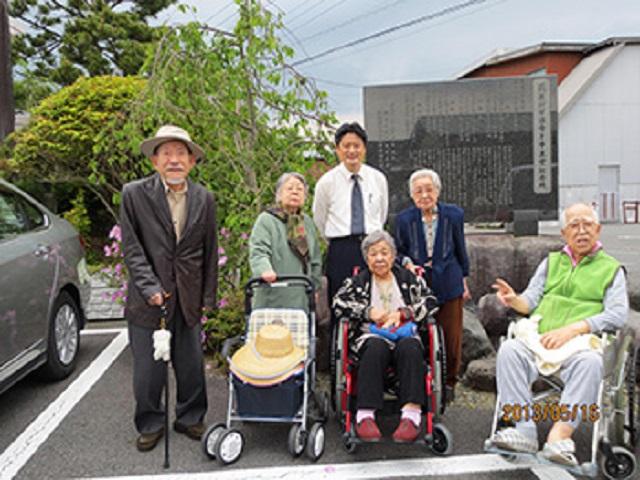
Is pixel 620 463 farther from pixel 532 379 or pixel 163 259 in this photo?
pixel 163 259

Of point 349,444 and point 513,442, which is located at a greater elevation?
point 513,442

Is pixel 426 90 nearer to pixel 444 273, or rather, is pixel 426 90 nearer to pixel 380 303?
pixel 444 273

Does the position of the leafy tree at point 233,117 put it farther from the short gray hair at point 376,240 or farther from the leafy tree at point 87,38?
the leafy tree at point 87,38

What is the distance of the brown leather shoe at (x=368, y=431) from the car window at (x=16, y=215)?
2.74 m

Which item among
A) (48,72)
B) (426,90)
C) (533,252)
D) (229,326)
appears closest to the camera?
(229,326)

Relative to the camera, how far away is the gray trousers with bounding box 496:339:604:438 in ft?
8.50

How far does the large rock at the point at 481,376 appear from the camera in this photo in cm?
387

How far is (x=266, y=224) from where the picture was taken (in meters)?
3.38

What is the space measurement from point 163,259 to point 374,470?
1.64 metres

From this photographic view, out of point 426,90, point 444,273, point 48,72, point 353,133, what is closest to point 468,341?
point 444,273

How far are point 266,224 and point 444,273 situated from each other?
121 cm

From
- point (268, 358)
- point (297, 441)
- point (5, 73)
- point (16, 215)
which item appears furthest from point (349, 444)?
point (5, 73)

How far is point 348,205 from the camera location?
3566 millimetres

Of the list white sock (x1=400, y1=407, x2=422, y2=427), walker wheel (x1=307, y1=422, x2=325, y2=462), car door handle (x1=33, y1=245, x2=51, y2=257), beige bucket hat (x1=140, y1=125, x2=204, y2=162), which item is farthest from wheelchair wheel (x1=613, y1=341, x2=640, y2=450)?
car door handle (x1=33, y1=245, x2=51, y2=257)
